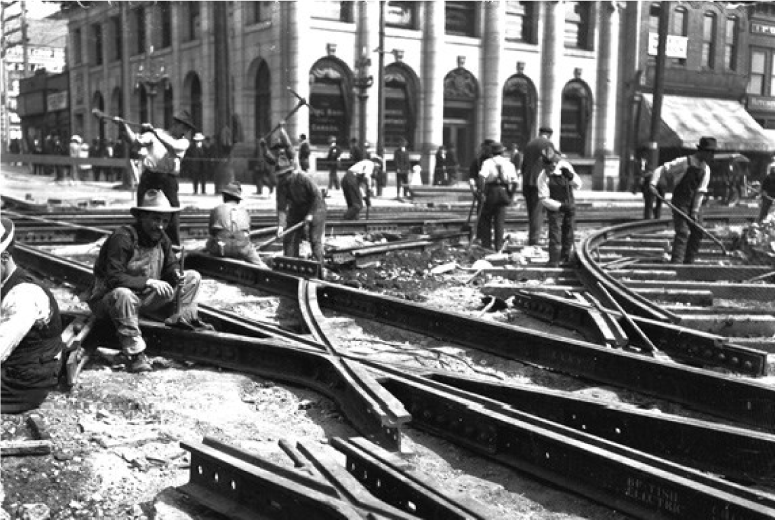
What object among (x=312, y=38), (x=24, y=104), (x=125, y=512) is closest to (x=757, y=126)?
(x=312, y=38)

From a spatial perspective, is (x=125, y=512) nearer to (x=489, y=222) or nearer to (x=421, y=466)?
(x=421, y=466)

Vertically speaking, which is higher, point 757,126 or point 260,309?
point 757,126

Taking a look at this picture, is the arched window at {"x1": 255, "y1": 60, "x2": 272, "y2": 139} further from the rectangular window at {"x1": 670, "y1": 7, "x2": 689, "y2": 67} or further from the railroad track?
the railroad track

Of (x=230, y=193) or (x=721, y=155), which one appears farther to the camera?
(x=721, y=155)

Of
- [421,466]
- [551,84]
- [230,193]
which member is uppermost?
[551,84]

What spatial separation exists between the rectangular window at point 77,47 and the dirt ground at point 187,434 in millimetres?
46646

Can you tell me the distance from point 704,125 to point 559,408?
115 feet

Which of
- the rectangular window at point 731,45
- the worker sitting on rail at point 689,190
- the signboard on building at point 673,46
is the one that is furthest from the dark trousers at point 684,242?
the rectangular window at point 731,45

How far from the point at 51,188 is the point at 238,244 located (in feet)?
68.5

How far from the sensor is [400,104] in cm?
3384

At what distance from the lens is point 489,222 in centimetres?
1380

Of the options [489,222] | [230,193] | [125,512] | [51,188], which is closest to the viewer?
[125,512]

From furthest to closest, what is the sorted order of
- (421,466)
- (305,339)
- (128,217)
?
(128,217)
(305,339)
(421,466)

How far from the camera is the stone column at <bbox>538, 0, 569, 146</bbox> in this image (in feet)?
118
